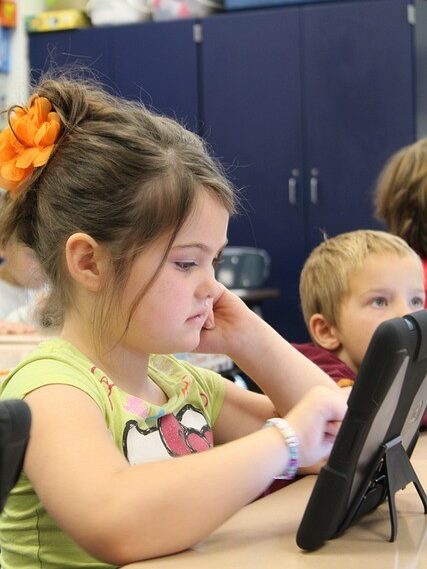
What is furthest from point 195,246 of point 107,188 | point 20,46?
point 20,46

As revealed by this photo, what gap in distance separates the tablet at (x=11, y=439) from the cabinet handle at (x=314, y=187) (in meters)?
4.97

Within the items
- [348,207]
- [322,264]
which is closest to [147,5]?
[348,207]

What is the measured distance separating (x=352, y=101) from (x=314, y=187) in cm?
49

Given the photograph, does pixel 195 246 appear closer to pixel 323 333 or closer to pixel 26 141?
pixel 26 141

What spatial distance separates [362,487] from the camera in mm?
1064

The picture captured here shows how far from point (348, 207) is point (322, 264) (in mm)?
3637

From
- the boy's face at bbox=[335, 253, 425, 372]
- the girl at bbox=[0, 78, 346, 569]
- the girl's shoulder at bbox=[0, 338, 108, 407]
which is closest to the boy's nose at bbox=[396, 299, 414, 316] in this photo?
the boy's face at bbox=[335, 253, 425, 372]

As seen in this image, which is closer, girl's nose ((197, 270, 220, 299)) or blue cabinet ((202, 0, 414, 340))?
girl's nose ((197, 270, 220, 299))

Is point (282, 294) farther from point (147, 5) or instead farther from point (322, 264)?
point (322, 264)

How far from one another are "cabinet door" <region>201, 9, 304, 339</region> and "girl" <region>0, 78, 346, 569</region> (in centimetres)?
428

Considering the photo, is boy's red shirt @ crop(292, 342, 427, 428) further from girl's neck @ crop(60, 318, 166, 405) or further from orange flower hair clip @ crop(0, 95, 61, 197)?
orange flower hair clip @ crop(0, 95, 61, 197)

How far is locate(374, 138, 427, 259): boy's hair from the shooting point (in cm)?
248

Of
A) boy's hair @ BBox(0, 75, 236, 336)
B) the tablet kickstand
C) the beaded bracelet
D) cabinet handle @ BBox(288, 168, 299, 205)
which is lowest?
cabinet handle @ BBox(288, 168, 299, 205)

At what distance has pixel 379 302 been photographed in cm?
190
